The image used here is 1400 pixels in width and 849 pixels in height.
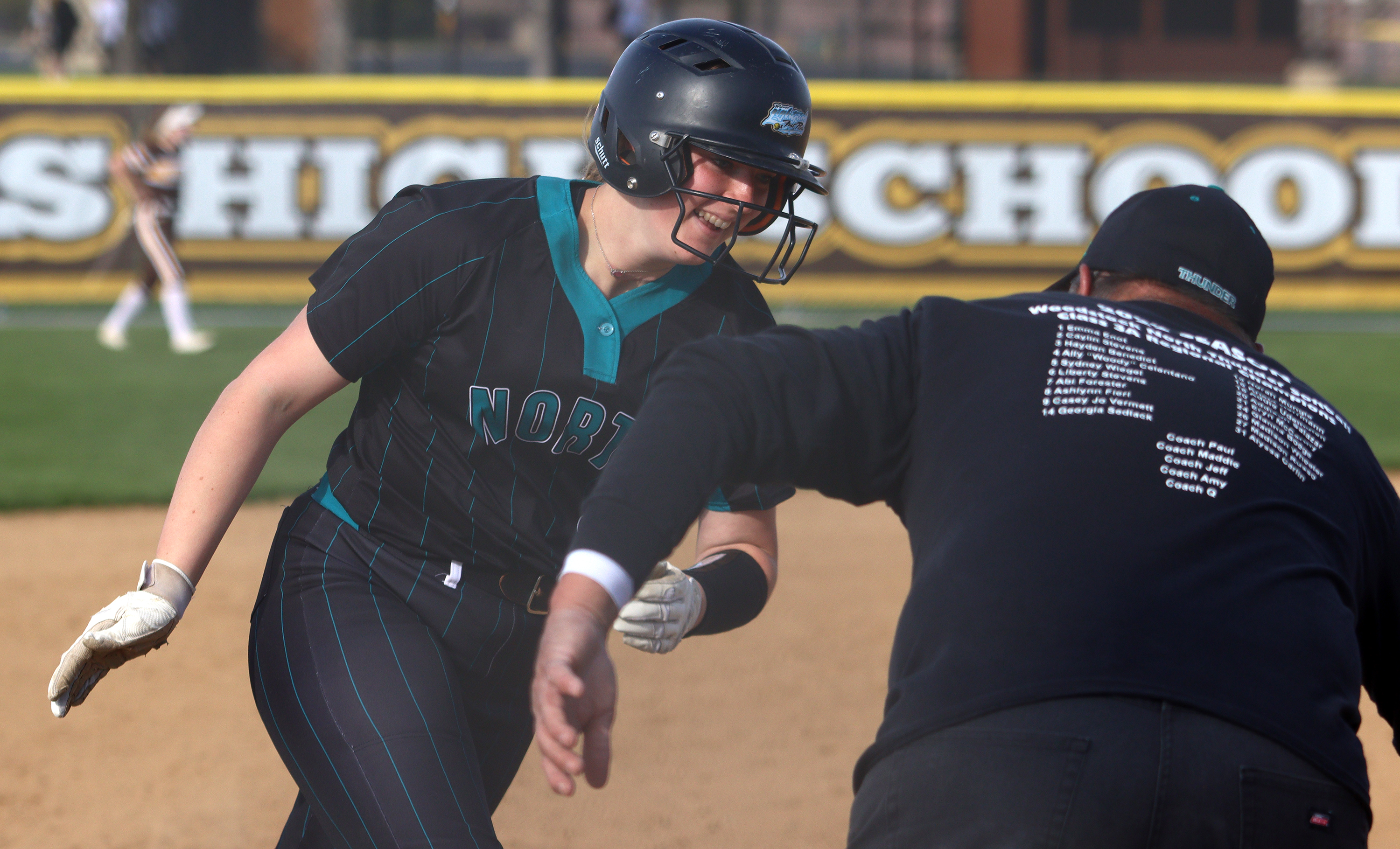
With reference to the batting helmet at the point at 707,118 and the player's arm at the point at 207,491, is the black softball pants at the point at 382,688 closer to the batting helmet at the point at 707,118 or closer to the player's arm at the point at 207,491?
the player's arm at the point at 207,491

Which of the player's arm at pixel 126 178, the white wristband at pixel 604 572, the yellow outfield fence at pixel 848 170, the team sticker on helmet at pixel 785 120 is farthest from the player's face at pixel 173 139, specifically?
the white wristband at pixel 604 572

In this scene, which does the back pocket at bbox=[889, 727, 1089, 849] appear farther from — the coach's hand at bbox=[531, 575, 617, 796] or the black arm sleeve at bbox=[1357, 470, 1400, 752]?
the black arm sleeve at bbox=[1357, 470, 1400, 752]

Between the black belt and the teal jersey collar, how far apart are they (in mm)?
416

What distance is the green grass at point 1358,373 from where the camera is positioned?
8672mm

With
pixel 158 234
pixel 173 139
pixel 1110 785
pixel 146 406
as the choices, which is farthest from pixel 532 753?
pixel 173 139

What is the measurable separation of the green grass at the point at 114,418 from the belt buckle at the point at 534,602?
184 inches

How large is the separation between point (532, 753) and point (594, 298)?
250cm

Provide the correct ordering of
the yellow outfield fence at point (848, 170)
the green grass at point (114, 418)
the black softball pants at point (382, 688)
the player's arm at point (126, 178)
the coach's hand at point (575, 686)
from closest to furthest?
the coach's hand at point (575, 686) → the black softball pants at point (382, 688) → the green grass at point (114, 418) → the player's arm at point (126, 178) → the yellow outfield fence at point (848, 170)

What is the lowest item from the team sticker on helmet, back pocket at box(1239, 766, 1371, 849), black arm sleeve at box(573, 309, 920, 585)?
back pocket at box(1239, 766, 1371, 849)

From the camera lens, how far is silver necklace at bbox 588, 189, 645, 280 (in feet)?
8.12

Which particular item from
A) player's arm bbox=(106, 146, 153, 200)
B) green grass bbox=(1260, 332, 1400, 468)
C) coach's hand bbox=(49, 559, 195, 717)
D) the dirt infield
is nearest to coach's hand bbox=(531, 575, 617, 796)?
coach's hand bbox=(49, 559, 195, 717)

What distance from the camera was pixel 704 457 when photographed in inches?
61.8

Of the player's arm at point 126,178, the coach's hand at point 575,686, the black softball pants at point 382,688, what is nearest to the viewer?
the coach's hand at point 575,686

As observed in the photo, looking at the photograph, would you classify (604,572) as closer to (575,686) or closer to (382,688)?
(575,686)
